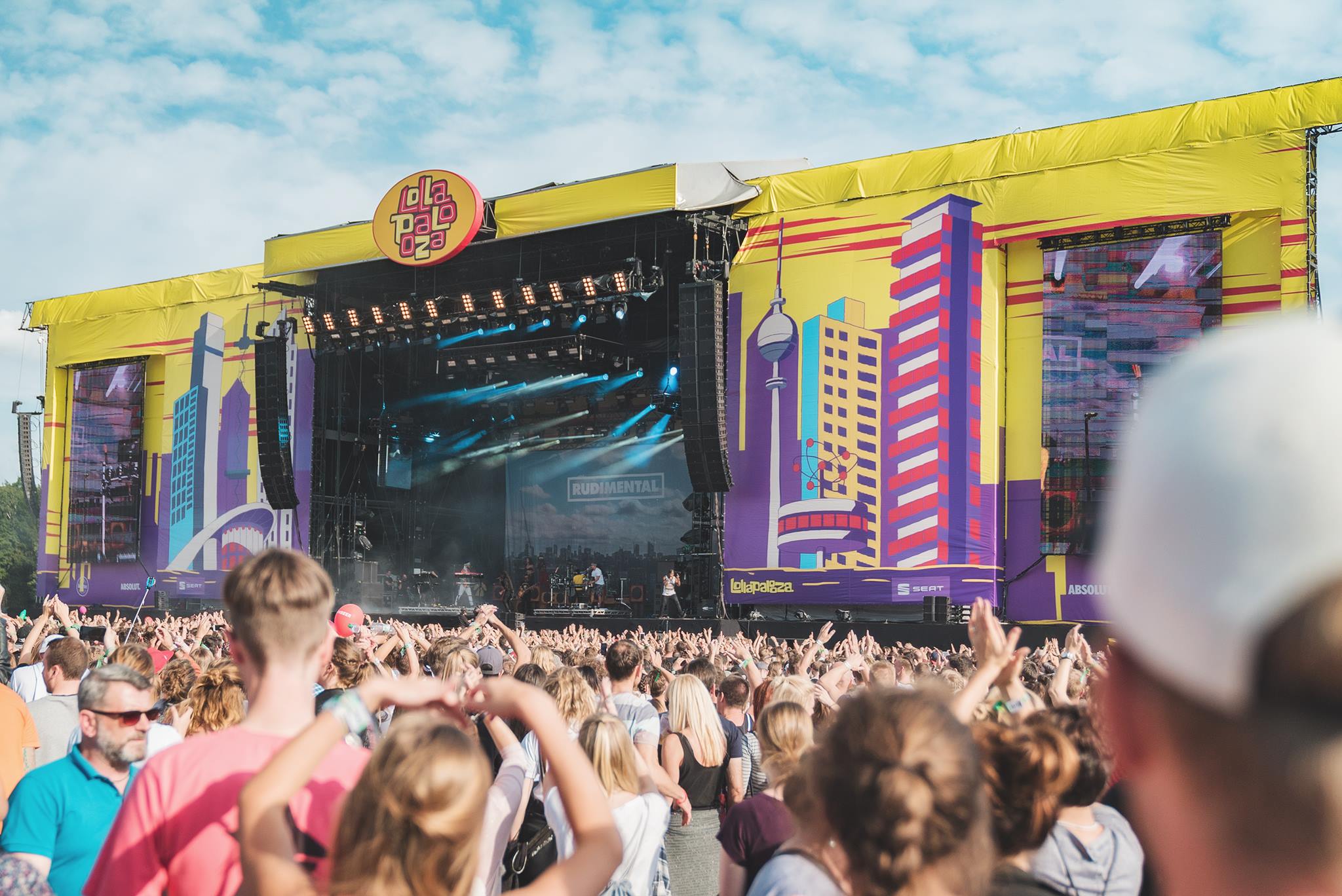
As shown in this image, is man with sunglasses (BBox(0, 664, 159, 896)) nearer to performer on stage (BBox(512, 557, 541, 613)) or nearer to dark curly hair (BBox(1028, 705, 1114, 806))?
dark curly hair (BBox(1028, 705, 1114, 806))

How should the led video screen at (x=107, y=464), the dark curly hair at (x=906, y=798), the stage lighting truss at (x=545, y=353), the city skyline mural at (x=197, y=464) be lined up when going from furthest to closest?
the led video screen at (x=107, y=464), the city skyline mural at (x=197, y=464), the stage lighting truss at (x=545, y=353), the dark curly hair at (x=906, y=798)

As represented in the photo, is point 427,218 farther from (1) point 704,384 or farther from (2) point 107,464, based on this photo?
(2) point 107,464

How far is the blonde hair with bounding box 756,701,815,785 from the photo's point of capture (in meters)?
3.46

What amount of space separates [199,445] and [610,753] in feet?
70.7

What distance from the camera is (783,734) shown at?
350 centimetres

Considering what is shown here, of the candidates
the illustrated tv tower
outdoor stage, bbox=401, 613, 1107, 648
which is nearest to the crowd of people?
outdoor stage, bbox=401, 613, 1107, 648

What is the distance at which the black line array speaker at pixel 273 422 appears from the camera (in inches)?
818

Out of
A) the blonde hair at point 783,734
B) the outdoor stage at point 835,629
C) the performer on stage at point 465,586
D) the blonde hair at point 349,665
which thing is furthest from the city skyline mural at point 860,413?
the blonde hair at point 783,734

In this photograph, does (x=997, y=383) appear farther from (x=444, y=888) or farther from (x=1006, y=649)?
(x=444, y=888)

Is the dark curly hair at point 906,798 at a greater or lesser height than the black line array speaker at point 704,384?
lesser

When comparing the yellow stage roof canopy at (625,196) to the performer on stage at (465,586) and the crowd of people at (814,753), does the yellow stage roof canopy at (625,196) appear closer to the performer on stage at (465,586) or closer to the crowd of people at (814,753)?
the performer on stage at (465,586)

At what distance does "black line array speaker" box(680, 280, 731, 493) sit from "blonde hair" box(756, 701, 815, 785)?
41.9ft

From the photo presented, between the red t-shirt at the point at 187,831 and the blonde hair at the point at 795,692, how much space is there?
2010 millimetres

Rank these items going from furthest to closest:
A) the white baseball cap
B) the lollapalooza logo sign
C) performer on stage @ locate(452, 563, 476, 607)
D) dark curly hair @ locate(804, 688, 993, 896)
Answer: performer on stage @ locate(452, 563, 476, 607) < the lollapalooza logo sign < dark curly hair @ locate(804, 688, 993, 896) < the white baseball cap
